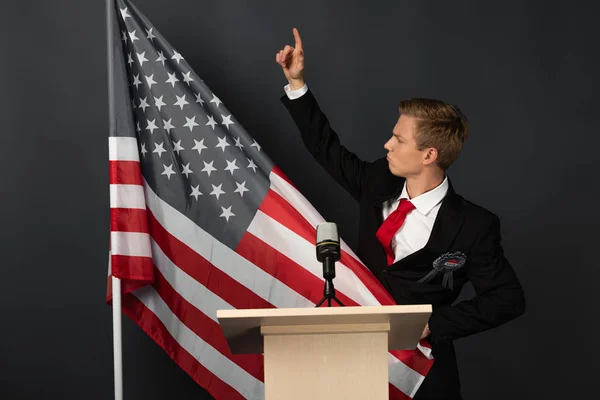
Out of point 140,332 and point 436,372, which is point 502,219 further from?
point 140,332

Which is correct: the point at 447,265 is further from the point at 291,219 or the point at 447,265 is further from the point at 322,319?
the point at 322,319

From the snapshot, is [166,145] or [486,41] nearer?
[166,145]

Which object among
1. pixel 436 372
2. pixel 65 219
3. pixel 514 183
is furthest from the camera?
pixel 514 183

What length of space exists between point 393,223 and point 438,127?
0.33 meters

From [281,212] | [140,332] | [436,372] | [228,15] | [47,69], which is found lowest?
[436,372]

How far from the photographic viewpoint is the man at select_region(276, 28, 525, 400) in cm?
238

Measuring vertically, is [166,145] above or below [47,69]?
below

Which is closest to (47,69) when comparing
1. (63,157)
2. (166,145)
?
(63,157)

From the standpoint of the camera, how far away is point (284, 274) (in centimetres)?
265

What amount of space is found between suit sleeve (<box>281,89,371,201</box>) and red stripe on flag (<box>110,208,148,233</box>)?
0.61 m

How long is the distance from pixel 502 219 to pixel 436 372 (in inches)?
43.9

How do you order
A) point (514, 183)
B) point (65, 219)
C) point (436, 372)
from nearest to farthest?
point (436, 372) → point (65, 219) → point (514, 183)

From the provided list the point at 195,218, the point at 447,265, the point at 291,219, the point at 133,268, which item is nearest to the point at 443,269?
the point at 447,265

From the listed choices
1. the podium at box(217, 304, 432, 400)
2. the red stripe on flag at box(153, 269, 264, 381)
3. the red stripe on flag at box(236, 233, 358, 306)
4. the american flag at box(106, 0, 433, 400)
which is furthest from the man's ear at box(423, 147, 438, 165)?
the red stripe on flag at box(153, 269, 264, 381)
